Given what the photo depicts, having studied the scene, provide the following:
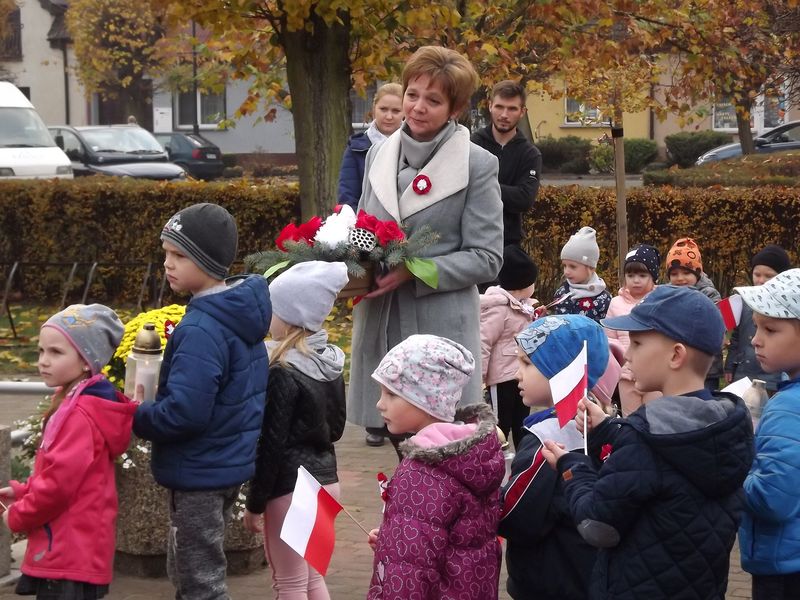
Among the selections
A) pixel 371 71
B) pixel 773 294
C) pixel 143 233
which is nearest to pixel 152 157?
pixel 143 233

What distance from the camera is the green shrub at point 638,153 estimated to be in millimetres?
42125

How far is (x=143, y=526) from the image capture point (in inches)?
221

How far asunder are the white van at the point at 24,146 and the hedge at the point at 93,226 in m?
4.89

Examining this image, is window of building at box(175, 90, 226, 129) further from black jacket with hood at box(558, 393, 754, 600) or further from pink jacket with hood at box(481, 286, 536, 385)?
black jacket with hood at box(558, 393, 754, 600)

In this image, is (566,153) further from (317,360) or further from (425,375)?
(425,375)

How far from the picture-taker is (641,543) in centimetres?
344

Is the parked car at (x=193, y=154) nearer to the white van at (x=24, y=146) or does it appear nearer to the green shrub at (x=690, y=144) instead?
the green shrub at (x=690, y=144)

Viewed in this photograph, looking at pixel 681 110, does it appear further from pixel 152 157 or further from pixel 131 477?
pixel 152 157

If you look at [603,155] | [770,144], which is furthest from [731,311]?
[770,144]

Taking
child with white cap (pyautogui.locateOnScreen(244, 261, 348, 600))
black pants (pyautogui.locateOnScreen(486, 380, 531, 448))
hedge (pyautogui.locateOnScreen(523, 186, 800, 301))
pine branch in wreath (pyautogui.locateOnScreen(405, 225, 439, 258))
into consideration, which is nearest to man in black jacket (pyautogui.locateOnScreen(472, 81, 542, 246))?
black pants (pyautogui.locateOnScreen(486, 380, 531, 448))

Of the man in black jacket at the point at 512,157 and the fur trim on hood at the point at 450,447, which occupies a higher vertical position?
the man in black jacket at the point at 512,157

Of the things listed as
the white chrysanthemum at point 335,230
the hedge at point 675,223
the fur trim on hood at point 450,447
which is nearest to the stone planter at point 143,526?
the white chrysanthemum at point 335,230

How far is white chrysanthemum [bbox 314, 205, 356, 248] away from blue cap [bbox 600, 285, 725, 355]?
62.4 inches

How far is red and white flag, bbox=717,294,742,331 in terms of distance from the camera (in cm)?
722
